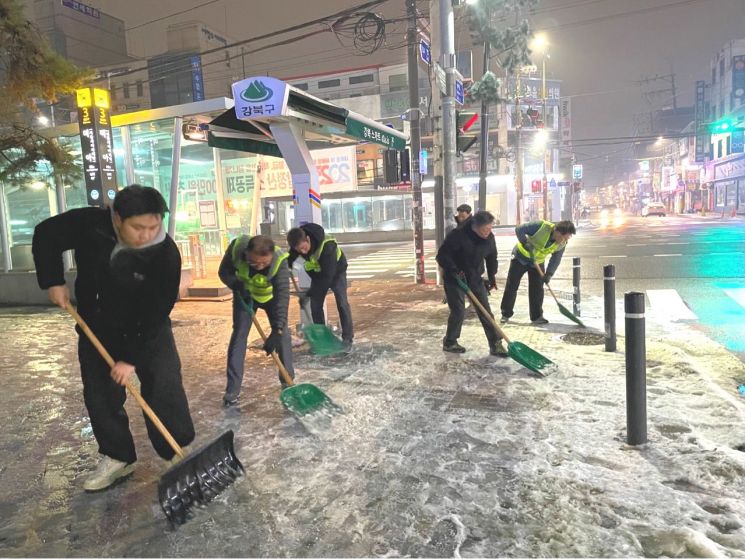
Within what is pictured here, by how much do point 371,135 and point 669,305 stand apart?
18.2ft

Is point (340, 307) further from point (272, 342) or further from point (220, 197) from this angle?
point (220, 197)

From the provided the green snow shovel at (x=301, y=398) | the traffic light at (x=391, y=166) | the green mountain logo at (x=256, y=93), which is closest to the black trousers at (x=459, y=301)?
the green snow shovel at (x=301, y=398)

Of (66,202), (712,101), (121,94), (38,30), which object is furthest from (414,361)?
(121,94)

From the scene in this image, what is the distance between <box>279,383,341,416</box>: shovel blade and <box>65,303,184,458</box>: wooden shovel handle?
113 cm

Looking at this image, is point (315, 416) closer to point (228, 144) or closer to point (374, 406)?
point (374, 406)

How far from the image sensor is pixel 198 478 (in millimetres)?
2889

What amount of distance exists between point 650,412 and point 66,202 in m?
12.3

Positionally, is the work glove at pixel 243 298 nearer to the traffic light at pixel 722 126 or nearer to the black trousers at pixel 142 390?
the black trousers at pixel 142 390

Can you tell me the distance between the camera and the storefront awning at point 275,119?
639 centimetres

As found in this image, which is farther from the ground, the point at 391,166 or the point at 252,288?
the point at 391,166

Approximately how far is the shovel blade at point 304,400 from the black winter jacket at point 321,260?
1940 mm

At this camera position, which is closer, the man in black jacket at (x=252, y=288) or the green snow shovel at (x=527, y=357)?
the man in black jacket at (x=252, y=288)

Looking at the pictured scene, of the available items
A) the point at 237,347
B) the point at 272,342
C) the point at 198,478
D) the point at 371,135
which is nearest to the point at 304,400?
the point at 272,342

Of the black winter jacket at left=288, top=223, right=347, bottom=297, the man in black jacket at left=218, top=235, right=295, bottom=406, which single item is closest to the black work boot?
the black winter jacket at left=288, top=223, right=347, bottom=297
